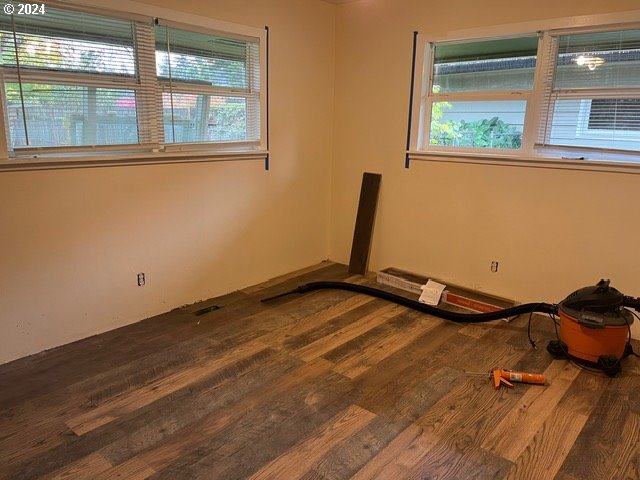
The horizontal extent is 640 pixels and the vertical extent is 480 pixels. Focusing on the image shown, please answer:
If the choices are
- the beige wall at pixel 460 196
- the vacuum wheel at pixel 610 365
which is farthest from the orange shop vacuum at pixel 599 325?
the beige wall at pixel 460 196

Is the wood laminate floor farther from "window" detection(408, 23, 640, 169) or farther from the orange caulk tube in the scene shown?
"window" detection(408, 23, 640, 169)

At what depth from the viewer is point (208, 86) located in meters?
3.55

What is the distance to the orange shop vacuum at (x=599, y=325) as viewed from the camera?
2682mm

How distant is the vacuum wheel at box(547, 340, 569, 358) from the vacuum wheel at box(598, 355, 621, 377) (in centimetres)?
22

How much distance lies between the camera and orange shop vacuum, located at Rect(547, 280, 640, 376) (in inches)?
106

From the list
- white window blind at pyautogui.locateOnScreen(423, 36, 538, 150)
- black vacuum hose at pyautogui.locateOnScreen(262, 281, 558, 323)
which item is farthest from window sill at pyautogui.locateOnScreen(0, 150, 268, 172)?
white window blind at pyautogui.locateOnScreen(423, 36, 538, 150)

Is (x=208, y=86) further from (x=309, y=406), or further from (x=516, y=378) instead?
(x=516, y=378)

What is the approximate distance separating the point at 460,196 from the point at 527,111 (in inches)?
32.4

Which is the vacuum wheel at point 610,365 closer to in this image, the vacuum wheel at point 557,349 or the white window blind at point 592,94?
the vacuum wheel at point 557,349

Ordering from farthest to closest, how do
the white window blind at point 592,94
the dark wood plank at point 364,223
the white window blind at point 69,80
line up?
the dark wood plank at point 364,223, the white window blind at point 592,94, the white window blind at point 69,80

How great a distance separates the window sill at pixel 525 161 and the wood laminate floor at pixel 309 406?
1185mm

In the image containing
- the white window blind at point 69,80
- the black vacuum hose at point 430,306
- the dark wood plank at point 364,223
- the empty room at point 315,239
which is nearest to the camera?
the empty room at point 315,239

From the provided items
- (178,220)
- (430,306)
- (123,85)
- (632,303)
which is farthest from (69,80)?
(632,303)

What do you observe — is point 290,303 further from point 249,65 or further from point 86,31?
point 86,31
